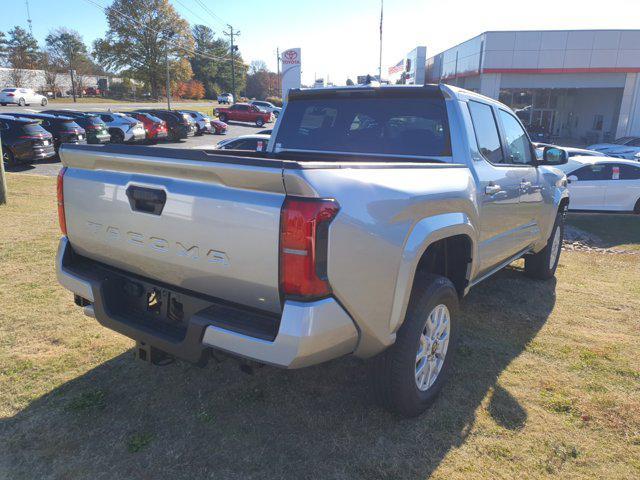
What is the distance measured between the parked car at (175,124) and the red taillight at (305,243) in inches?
1043

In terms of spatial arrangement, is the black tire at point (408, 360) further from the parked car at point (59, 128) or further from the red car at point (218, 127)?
the red car at point (218, 127)

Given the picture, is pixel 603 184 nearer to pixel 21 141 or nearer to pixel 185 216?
pixel 185 216

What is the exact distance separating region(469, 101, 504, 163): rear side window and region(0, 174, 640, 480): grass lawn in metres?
1.56

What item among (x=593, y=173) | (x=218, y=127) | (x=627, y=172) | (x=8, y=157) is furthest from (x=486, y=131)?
(x=218, y=127)

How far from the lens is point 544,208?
16.7ft

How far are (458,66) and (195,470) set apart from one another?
40.8m

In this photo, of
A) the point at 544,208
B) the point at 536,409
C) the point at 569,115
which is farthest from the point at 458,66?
the point at 536,409

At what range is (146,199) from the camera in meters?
2.49

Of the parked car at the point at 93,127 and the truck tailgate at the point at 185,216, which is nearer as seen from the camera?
the truck tailgate at the point at 185,216

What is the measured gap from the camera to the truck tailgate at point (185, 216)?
2166 mm

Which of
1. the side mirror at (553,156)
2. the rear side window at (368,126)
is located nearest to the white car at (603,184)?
the side mirror at (553,156)

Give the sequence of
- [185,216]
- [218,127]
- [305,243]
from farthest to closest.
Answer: [218,127], [185,216], [305,243]

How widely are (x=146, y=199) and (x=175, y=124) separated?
84.9ft

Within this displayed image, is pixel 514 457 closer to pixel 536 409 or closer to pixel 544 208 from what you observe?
pixel 536 409
